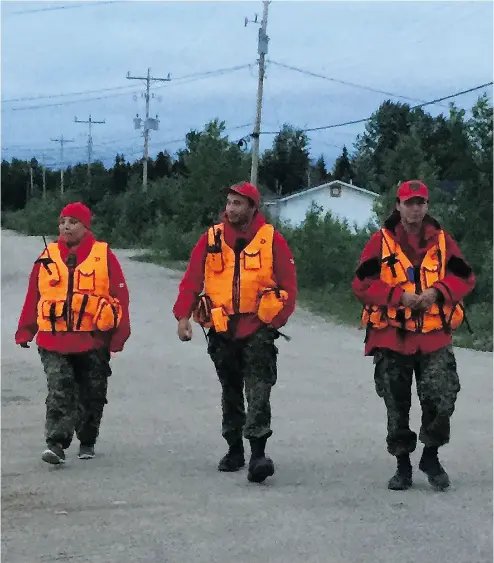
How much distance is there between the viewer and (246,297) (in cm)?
689

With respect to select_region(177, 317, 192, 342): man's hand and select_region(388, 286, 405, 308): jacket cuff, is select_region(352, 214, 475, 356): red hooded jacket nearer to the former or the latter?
select_region(388, 286, 405, 308): jacket cuff

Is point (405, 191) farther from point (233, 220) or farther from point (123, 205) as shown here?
point (123, 205)

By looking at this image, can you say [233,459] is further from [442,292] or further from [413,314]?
[442,292]

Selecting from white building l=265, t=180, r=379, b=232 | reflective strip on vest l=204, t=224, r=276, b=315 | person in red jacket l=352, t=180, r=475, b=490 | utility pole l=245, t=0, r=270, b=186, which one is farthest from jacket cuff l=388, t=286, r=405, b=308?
white building l=265, t=180, r=379, b=232

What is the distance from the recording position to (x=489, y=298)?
63.5 feet

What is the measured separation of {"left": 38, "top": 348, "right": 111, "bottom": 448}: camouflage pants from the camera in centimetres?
738

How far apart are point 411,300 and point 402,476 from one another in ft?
3.73

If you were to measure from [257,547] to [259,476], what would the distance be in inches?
58.7

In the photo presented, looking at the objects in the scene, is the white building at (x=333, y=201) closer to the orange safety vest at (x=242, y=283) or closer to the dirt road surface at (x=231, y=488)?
the dirt road surface at (x=231, y=488)

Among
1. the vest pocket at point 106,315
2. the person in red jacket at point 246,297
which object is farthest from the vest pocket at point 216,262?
the vest pocket at point 106,315

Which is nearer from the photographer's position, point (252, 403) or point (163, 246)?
point (252, 403)

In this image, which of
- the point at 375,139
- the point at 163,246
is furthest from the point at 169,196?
the point at 375,139

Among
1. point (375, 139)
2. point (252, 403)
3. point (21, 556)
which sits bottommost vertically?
point (21, 556)

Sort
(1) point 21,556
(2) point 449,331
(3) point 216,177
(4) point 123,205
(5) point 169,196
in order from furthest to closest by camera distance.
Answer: (4) point 123,205
(5) point 169,196
(3) point 216,177
(2) point 449,331
(1) point 21,556
